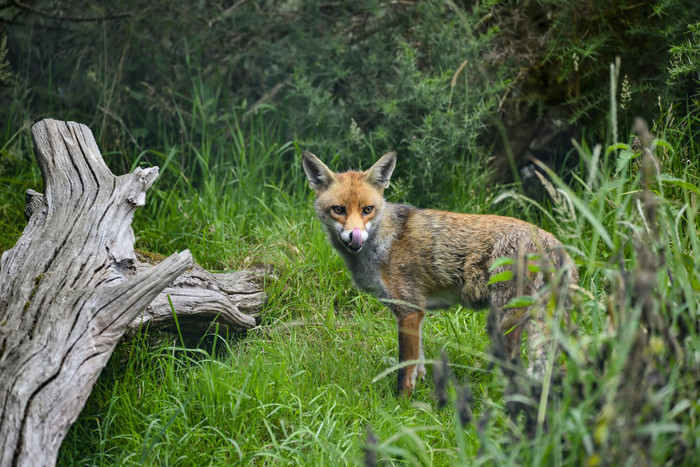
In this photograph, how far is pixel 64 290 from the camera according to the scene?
334 centimetres

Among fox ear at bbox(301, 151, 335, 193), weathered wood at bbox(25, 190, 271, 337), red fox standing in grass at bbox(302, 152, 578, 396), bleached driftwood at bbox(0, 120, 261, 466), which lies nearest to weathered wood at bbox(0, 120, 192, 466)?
bleached driftwood at bbox(0, 120, 261, 466)

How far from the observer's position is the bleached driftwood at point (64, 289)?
277cm

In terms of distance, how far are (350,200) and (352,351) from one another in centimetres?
113

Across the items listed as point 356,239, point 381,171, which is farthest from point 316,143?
point 356,239

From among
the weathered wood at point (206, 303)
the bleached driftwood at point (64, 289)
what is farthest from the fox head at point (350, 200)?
the bleached driftwood at point (64, 289)

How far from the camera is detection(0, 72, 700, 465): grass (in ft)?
6.63

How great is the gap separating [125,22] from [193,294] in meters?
4.27

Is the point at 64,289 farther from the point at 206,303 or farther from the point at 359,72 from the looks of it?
the point at 359,72

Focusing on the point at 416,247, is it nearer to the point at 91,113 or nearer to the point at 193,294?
the point at 193,294

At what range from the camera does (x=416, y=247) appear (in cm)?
467

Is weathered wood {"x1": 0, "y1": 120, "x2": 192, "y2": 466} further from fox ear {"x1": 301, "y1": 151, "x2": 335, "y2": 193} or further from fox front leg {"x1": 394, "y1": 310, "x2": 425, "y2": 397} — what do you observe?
fox front leg {"x1": 394, "y1": 310, "x2": 425, "y2": 397}

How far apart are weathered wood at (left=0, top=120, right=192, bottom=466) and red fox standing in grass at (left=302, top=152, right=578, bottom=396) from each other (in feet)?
4.50

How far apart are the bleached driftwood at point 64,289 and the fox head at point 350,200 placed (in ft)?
4.14

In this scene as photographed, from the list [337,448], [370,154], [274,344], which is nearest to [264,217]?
[370,154]
